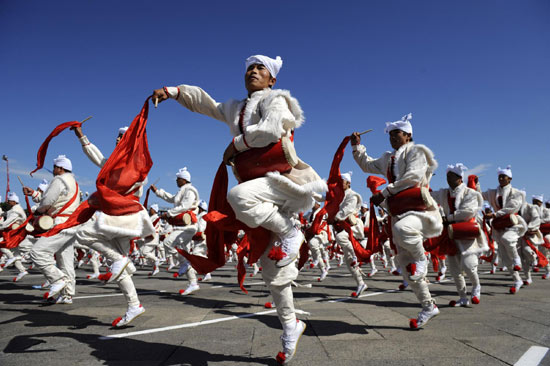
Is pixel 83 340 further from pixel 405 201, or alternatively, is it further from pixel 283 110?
pixel 405 201

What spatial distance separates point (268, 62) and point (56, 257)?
5491 mm

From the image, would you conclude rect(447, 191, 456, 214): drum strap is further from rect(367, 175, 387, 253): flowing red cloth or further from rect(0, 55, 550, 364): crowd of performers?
rect(367, 175, 387, 253): flowing red cloth

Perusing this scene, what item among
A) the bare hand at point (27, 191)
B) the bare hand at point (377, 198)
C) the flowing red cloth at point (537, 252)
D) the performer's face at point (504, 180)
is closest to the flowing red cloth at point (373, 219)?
the bare hand at point (377, 198)

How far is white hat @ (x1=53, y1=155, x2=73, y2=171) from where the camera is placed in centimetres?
691

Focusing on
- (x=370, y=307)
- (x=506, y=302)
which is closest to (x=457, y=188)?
(x=506, y=302)

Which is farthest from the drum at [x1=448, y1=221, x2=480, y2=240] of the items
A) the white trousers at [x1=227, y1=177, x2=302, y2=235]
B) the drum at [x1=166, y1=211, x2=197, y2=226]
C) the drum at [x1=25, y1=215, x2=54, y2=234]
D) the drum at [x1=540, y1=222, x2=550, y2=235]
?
the drum at [x1=540, y1=222, x2=550, y2=235]

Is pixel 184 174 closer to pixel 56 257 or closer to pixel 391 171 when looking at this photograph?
pixel 56 257

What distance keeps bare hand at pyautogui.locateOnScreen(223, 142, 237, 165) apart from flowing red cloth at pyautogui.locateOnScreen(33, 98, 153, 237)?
1216 mm

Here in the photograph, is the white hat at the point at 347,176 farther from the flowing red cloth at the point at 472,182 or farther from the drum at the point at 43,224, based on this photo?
the drum at the point at 43,224

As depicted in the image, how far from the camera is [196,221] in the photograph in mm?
9156

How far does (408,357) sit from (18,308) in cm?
560

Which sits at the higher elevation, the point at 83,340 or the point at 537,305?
the point at 83,340

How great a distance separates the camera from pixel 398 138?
483 centimetres

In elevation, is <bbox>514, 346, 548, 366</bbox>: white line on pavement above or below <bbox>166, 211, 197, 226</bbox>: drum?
below
